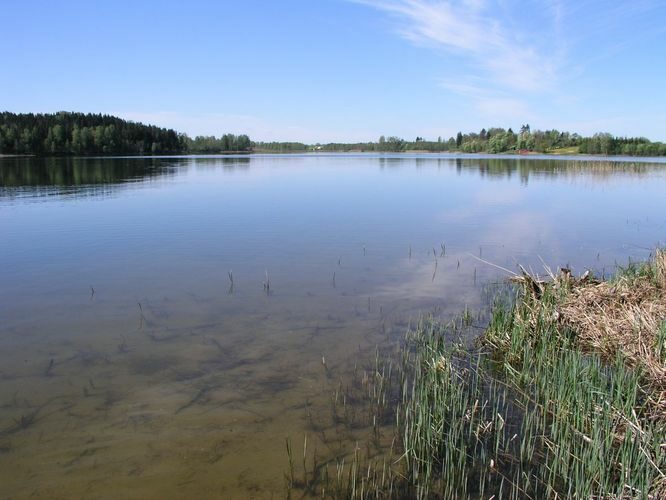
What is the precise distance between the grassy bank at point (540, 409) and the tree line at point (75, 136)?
161 meters

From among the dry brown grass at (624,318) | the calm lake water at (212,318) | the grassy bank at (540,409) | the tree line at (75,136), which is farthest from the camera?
the tree line at (75,136)

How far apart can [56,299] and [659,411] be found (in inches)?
520

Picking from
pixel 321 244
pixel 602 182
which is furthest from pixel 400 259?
pixel 602 182

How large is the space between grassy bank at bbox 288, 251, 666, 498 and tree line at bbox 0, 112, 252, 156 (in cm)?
16145

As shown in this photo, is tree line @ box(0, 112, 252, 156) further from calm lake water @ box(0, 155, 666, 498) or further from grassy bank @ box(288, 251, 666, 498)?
grassy bank @ box(288, 251, 666, 498)

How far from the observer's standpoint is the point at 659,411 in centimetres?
620

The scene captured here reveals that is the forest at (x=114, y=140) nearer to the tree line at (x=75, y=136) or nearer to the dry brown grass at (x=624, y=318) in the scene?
the tree line at (x=75, y=136)

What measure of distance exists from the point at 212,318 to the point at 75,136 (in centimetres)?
16041

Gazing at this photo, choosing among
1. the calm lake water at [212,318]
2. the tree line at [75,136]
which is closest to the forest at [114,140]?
the tree line at [75,136]

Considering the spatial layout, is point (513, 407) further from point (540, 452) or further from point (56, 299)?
point (56, 299)

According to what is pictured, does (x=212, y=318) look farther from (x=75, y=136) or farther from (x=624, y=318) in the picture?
(x=75, y=136)

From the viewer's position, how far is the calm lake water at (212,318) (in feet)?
20.5

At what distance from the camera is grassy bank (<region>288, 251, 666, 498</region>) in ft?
17.8

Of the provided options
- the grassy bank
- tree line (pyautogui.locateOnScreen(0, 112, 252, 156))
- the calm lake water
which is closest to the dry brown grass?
the grassy bank
